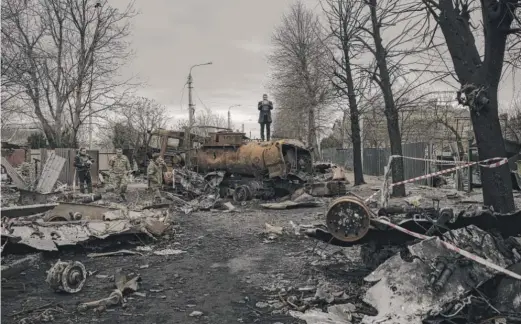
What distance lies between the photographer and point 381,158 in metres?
27.6

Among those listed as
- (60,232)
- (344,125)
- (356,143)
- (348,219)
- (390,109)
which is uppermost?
(344,125)

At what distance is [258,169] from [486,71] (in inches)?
371

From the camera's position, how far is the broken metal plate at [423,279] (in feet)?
14.1

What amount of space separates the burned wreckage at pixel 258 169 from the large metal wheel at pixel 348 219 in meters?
9.33

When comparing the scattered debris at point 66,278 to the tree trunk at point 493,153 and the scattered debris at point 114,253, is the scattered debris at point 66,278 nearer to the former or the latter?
the scattered debris at point 114,253

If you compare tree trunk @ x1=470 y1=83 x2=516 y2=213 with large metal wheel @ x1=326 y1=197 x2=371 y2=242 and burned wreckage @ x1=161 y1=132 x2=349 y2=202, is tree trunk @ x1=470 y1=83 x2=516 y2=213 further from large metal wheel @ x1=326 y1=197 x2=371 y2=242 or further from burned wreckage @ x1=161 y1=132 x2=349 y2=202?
burned wreckage @ x1=161 y1=132 x2=349 y2=202

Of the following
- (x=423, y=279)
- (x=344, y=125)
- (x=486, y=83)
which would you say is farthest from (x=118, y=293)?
(x=344, y=125)

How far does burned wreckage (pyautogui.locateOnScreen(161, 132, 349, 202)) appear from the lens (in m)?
15.2

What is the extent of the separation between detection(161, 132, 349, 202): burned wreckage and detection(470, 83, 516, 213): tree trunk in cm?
832

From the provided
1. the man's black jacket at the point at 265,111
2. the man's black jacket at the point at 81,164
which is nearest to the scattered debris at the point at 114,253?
the man's black jacket at the point at 81,164

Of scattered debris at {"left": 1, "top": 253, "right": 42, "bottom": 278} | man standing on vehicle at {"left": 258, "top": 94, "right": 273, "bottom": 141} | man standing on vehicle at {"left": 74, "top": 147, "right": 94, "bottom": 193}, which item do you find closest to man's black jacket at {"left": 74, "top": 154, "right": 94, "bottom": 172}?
man standing on vehicle at {"left": 74, "top": 147, "right": 94, "bottom": 193}

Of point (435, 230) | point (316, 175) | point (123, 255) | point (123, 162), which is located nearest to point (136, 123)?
point (123, 162)

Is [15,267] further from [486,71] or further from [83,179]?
[83,179]

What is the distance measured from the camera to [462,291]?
4.43m
